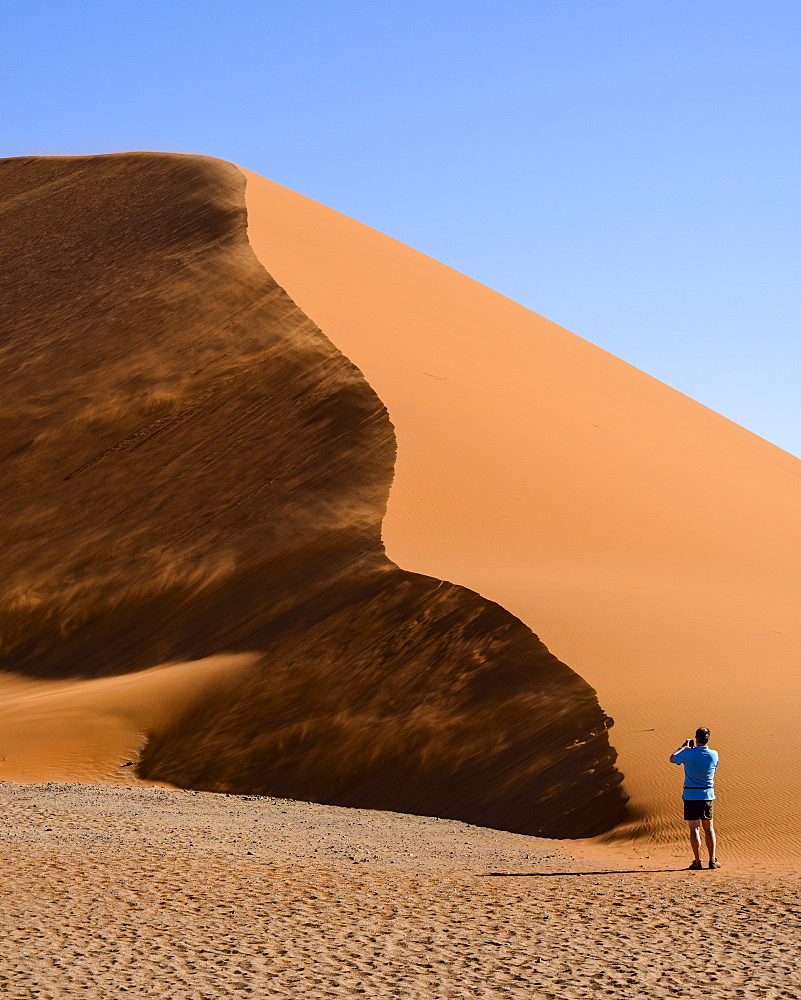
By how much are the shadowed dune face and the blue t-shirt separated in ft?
7.99

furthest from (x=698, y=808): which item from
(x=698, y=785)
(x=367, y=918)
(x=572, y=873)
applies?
(x=367, y=918)

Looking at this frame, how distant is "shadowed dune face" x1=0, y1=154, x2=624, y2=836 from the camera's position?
48.0 ft

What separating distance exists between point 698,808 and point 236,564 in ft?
36.5

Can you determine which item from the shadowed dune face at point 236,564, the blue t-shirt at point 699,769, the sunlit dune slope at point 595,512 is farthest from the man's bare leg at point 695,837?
the shadowed dune face at point 236,564

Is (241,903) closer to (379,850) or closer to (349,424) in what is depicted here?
(379,850)

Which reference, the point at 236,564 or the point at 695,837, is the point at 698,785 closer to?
the point at 695,837

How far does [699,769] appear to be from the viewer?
10031 mm

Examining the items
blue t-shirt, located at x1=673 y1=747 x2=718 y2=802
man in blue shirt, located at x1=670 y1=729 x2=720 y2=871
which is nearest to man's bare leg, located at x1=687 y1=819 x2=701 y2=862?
man in blue shirt, located at x1=670 y1=729 x2=720 y2=871

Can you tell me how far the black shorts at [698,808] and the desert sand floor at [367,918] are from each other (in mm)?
468

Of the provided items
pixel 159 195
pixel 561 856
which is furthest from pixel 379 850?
pixel 159 195

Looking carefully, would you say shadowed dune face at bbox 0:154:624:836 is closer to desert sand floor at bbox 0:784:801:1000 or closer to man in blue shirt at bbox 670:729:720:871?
man in blue shirt at bbox 670:729:720:871

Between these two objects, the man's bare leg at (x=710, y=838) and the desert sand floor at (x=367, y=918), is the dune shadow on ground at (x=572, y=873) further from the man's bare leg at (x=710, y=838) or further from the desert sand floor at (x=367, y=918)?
the man's bare leg at (x=710, y=838)

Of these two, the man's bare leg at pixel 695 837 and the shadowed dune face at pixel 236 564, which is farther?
the shadowed dune face at pixel 236 564

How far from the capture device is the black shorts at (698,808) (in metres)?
10.0
